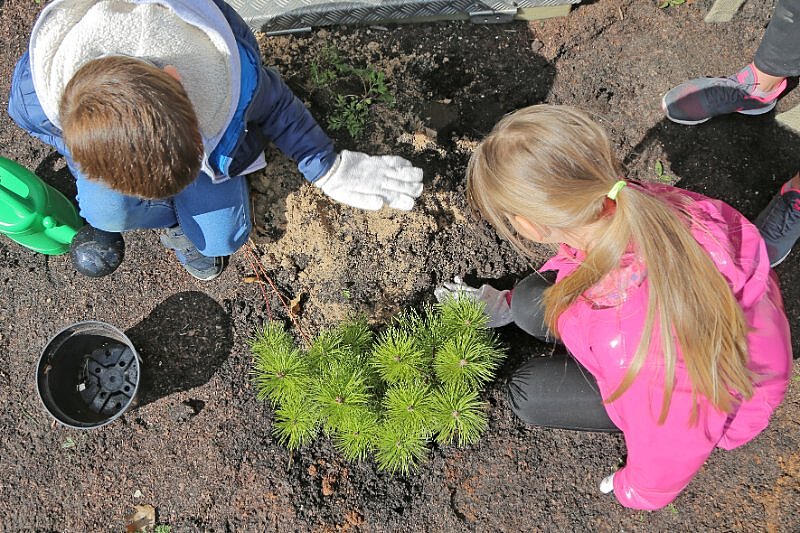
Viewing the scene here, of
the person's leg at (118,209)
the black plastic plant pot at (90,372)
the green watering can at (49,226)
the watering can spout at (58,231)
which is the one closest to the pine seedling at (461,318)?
the person's leg at (118,209)

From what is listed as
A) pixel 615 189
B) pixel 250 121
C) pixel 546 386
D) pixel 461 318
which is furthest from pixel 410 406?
pixel 250 121

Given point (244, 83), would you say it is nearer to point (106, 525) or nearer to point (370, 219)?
point (370, 219)

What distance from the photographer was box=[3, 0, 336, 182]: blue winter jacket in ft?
4.59

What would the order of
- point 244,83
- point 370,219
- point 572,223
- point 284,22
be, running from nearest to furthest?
point 572,223, point 244,83, point 370,219, point 284,22

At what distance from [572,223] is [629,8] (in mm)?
1335

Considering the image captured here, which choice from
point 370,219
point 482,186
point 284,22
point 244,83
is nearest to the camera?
point 482,186

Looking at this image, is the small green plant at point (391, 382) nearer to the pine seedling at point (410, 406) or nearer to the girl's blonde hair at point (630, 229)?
the pine seedling at point (410, 406)

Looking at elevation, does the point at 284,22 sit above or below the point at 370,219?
above

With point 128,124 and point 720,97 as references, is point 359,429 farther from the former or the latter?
point 720,97

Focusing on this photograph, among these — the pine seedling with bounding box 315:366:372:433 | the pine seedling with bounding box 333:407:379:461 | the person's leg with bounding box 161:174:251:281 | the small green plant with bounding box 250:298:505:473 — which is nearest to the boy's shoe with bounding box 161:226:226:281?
the person's leg with bounding box 161:174:251:281

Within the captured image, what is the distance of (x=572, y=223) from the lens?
3.73 feet

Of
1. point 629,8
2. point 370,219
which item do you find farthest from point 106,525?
point 629,8

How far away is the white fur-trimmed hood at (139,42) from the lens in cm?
118

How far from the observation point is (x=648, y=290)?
111 centimetres
